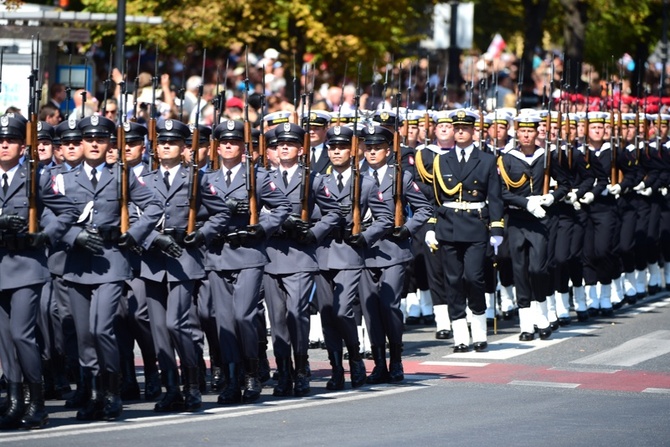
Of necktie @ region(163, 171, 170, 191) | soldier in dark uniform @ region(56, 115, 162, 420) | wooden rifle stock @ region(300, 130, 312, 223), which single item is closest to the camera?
soldier in dark uniform @ region(56, 115, 162, 420)

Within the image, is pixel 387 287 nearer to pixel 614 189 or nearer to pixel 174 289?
pixel 174 289

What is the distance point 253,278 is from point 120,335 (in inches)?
43.3

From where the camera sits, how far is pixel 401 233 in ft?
48.9

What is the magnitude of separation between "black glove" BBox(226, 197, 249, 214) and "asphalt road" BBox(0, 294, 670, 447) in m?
1.41

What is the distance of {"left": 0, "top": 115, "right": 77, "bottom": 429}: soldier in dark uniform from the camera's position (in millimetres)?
11977

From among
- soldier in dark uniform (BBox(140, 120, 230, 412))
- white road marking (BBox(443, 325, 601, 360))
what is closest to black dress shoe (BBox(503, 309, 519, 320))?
white road marking (BBox(443, 325, 601, 360))

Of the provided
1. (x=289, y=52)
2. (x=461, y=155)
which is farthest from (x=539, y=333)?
(x=289, y=52)

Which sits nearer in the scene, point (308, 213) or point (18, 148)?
point (18, 148)

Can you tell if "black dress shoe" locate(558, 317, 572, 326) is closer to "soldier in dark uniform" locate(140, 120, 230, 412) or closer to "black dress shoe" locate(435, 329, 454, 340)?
"black dress shoe" locate(435, 329, 454, 340)

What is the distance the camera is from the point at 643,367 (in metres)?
16.0

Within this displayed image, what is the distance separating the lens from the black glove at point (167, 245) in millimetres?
12672

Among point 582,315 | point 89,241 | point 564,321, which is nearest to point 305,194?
point 89,241

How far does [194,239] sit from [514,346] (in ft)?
17.7

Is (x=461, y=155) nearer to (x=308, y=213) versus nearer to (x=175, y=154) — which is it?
(x=308, y=213)
